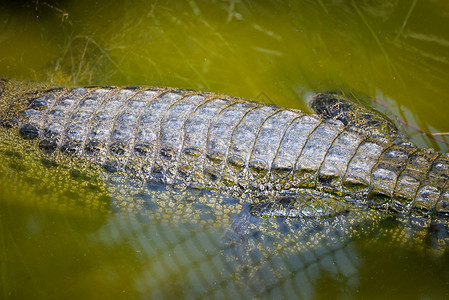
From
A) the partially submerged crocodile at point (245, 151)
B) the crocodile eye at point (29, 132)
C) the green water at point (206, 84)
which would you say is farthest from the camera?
the crocodile eye at point (29, 132)

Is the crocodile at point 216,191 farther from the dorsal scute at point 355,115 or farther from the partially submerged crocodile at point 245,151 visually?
the dorsal scute at point 355,115

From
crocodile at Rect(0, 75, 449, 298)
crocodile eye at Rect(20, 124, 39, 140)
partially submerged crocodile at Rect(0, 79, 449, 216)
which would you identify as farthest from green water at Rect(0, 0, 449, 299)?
partially submerged crocodile at Rect(0, 79, 449, 216)

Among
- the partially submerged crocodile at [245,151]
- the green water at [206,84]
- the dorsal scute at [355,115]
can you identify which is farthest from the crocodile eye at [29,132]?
the dorsal scute at [355,115]

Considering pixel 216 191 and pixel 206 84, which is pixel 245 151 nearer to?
pixel 216 191

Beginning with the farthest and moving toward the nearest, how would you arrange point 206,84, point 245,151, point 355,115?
1. point 206,84
2. point 355,115
3. point 245,151

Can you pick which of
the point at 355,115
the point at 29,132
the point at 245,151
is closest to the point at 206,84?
the point at 245,151
